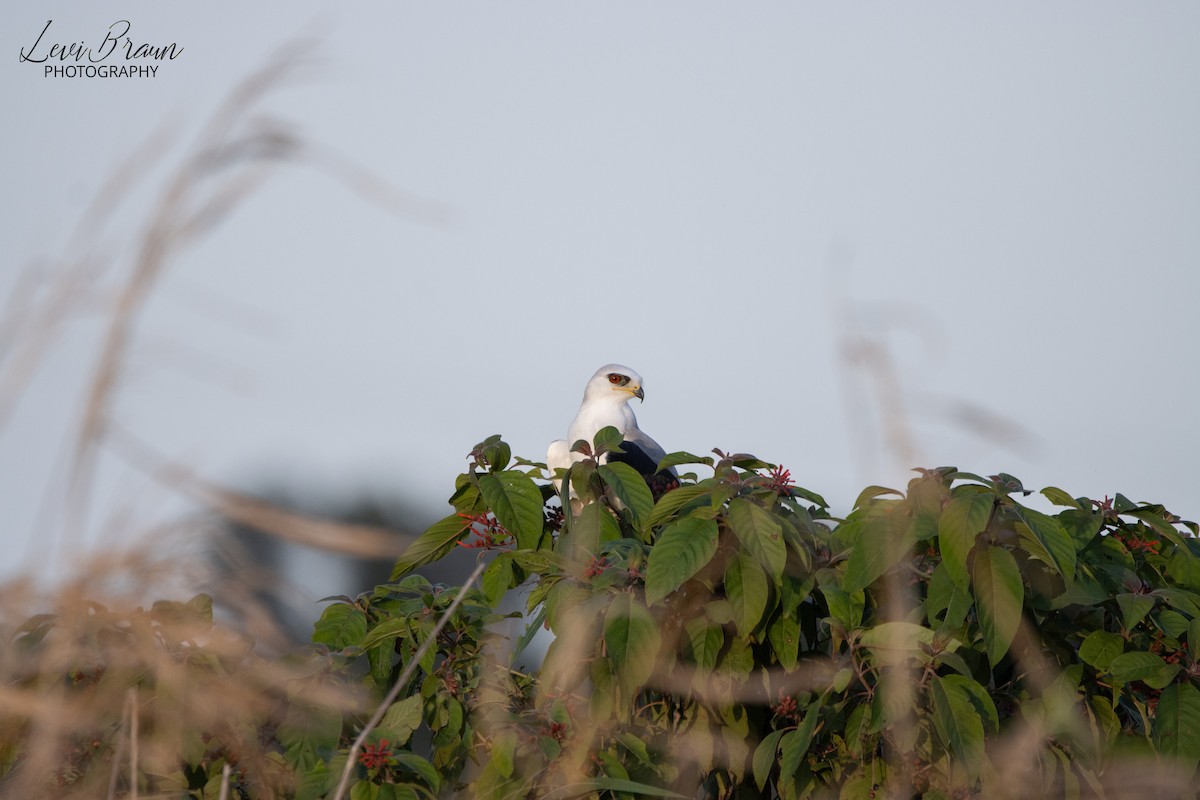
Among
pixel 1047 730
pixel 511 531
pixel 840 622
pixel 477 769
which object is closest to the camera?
pixel 1047 730

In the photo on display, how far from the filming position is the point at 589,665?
2754mm

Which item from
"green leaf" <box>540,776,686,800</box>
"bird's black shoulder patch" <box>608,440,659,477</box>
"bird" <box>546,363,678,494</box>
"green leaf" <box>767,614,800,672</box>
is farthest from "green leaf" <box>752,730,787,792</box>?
"bird's black shoulder patch" <box>608,440,659,477</box>

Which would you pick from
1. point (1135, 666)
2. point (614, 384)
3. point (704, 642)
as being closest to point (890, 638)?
point (704, 642)

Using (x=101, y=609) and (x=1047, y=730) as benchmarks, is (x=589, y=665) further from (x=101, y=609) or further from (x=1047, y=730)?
(x=101, y=609)

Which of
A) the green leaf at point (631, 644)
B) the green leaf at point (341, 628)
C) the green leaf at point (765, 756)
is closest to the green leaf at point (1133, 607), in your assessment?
the green leaf at point (765, 756)

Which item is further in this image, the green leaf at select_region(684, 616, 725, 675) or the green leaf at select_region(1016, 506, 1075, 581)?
the green leaf at select_region(684, 616, 725, 675)

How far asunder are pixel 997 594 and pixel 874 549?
287mm

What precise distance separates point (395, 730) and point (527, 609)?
542 millimetres

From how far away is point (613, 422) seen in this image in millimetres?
5863

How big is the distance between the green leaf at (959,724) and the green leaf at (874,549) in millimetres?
266

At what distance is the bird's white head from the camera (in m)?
6.40

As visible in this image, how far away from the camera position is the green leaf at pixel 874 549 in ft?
8.68

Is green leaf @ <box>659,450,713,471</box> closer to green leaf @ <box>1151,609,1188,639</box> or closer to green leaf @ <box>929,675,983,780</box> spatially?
green leaf @ <box>929,675,983,780</box>

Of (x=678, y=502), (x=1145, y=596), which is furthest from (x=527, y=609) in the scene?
(x=1145, y=596)
